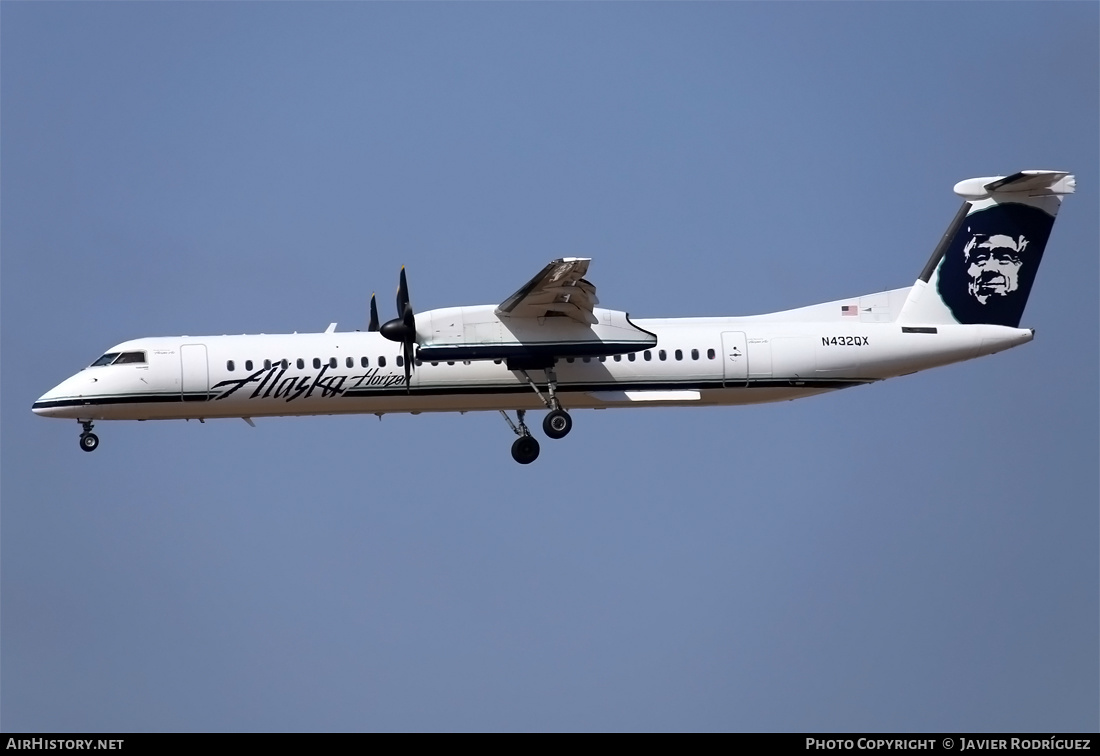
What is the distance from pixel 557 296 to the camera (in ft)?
96.5

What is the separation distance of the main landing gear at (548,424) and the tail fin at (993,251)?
764 centimetres

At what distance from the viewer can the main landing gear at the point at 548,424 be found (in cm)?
3038

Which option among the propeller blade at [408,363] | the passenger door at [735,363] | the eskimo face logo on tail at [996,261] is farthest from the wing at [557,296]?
the eskimo face logo on tail at [996,261]

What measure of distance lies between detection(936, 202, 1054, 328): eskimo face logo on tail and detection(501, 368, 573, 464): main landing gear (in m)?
8.35

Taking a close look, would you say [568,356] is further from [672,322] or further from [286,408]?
[286,408]

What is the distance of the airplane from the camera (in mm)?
29766

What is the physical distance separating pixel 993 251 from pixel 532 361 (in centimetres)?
1011

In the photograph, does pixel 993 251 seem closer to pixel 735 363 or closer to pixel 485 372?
pixel 735 363

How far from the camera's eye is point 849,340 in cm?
3094

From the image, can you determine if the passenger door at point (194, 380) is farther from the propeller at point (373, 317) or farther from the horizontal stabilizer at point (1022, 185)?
the horizontal stabilizer at point (1022, 185)
